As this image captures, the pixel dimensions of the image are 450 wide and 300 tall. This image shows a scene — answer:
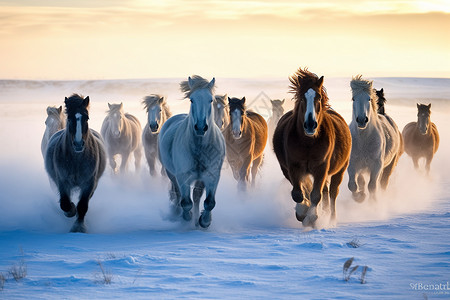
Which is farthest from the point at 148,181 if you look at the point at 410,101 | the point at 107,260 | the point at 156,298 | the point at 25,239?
the point at 410,101

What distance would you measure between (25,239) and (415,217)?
21.5 feet

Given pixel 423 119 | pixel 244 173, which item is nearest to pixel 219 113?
pixel 244 173

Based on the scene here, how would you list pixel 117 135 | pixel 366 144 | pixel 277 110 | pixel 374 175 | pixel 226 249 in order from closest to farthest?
pixel 226 249, pixel 366 144, pixel 374 175, pixel 117 135, pixel 277 110

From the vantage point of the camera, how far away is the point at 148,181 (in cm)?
1505

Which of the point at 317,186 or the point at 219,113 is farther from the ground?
the point at 219,113

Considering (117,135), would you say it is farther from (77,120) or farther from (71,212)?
(77,120)

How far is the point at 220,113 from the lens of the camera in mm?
12992

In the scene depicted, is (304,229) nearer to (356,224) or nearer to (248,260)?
(356,224)

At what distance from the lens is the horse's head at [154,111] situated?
43.5ft

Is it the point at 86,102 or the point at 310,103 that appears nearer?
the point at 310,103

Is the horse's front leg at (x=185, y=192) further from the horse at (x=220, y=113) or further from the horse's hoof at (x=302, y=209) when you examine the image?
the horse at (x=220, y=113)

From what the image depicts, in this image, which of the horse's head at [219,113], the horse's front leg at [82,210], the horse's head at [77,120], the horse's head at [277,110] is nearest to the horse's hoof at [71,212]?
the horse's front leg at [82,210]

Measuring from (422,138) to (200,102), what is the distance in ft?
35.4

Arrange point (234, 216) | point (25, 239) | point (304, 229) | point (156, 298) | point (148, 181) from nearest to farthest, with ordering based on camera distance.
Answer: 1. point (156, 298)
2. point (25, 239)
3. point (304, 229)
4. point (234, 216)
5. point (148, 181)
